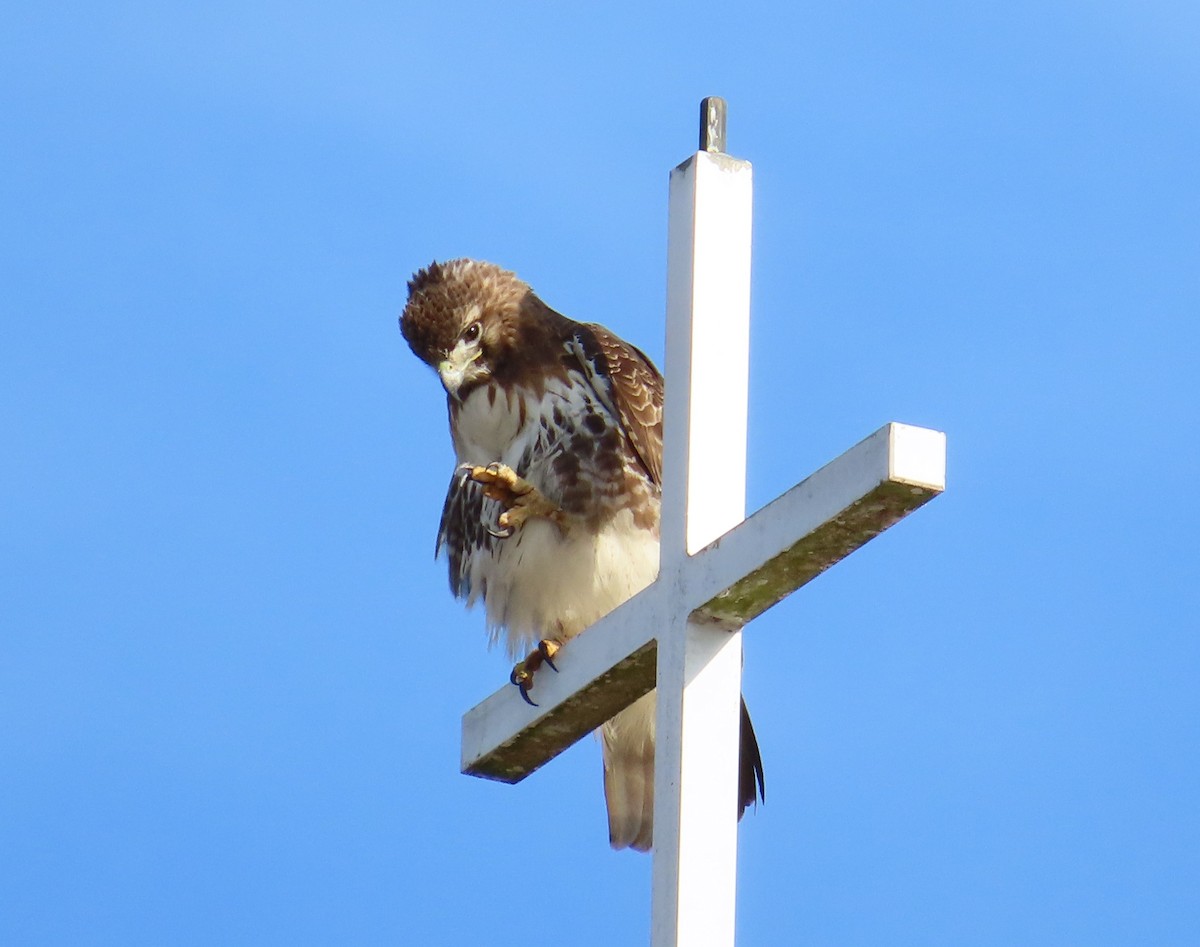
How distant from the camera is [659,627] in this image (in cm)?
355

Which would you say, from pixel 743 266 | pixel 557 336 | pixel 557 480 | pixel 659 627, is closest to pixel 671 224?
pixel 743 266

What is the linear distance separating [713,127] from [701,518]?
728mm

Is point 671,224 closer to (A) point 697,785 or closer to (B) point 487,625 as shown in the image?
(A) point 697,785

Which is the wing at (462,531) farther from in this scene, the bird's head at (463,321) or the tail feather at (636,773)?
the tail feather at (636,773)

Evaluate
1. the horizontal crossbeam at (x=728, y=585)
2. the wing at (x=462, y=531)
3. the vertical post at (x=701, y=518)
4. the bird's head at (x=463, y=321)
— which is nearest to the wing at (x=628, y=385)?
the bird's head at (x=463, y=321)

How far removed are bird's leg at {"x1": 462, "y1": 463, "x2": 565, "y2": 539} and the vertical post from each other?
124 cm

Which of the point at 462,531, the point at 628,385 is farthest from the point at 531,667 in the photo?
the point at 462,531

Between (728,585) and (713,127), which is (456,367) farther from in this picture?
(728,585)

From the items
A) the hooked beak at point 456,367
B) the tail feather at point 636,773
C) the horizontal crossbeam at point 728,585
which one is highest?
the hooked beak at point 456,367

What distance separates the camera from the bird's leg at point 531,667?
403 centimetres

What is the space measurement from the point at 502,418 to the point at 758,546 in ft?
8.77

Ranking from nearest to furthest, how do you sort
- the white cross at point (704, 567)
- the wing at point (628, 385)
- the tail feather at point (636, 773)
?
the white cross at point (704, 567), the tail feather at point (636, 773), the wing at point (628, 385)

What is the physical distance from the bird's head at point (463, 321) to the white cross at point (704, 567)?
2065mm

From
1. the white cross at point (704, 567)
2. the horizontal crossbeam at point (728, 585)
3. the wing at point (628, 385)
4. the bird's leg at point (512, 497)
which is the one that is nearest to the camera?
the horizontal crossbeam at point (728, 585)
